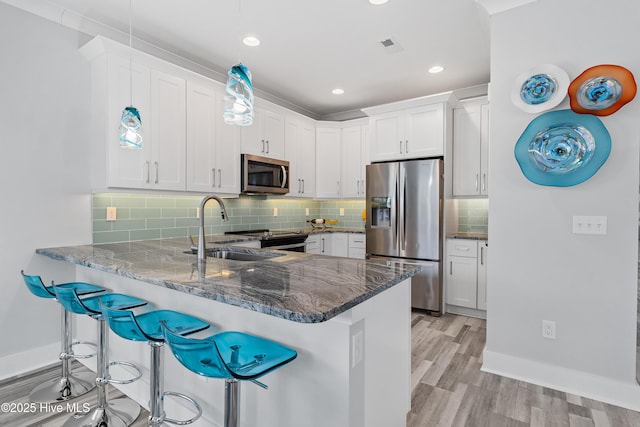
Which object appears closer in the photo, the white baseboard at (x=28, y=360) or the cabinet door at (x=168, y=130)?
the white baseboard at (x=28, y=360)


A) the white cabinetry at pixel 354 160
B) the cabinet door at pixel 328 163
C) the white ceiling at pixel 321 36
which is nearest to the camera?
the white ceiling at pixel 321 36

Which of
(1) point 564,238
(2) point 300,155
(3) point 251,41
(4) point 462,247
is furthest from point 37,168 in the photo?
(4) point 462,247

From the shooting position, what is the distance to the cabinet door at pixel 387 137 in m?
4.07

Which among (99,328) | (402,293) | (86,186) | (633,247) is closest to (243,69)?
(402,293)

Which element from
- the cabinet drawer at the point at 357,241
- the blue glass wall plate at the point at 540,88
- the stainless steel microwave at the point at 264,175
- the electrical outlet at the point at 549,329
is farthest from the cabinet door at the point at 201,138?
the electrical outlet at the point at 549,329

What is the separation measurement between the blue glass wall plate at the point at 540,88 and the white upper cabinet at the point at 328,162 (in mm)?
2813

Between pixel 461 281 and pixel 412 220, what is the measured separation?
866mm

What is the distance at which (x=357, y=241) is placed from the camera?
455 cm

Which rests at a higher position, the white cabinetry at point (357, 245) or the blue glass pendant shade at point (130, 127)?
the blue glass pendant shade at point (130, 127)

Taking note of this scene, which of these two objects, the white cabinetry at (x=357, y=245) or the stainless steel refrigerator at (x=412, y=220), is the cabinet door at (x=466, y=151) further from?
the white cabinetry at (x=357, y=245)

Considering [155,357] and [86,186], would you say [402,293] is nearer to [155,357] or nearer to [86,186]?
[155,357]

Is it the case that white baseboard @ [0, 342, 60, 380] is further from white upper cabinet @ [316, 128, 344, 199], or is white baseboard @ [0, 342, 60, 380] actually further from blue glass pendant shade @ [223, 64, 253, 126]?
white upper cabinet @ [316, 128, 344, 199]

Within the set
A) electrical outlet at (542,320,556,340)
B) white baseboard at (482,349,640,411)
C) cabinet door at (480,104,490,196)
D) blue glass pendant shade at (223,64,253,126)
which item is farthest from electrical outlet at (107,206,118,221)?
cabinet door at (480,104,490,196)

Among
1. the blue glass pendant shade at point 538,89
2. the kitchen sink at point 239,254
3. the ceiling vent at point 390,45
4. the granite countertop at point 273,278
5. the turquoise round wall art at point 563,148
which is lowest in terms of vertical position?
the kitchen sink at point 239,254
